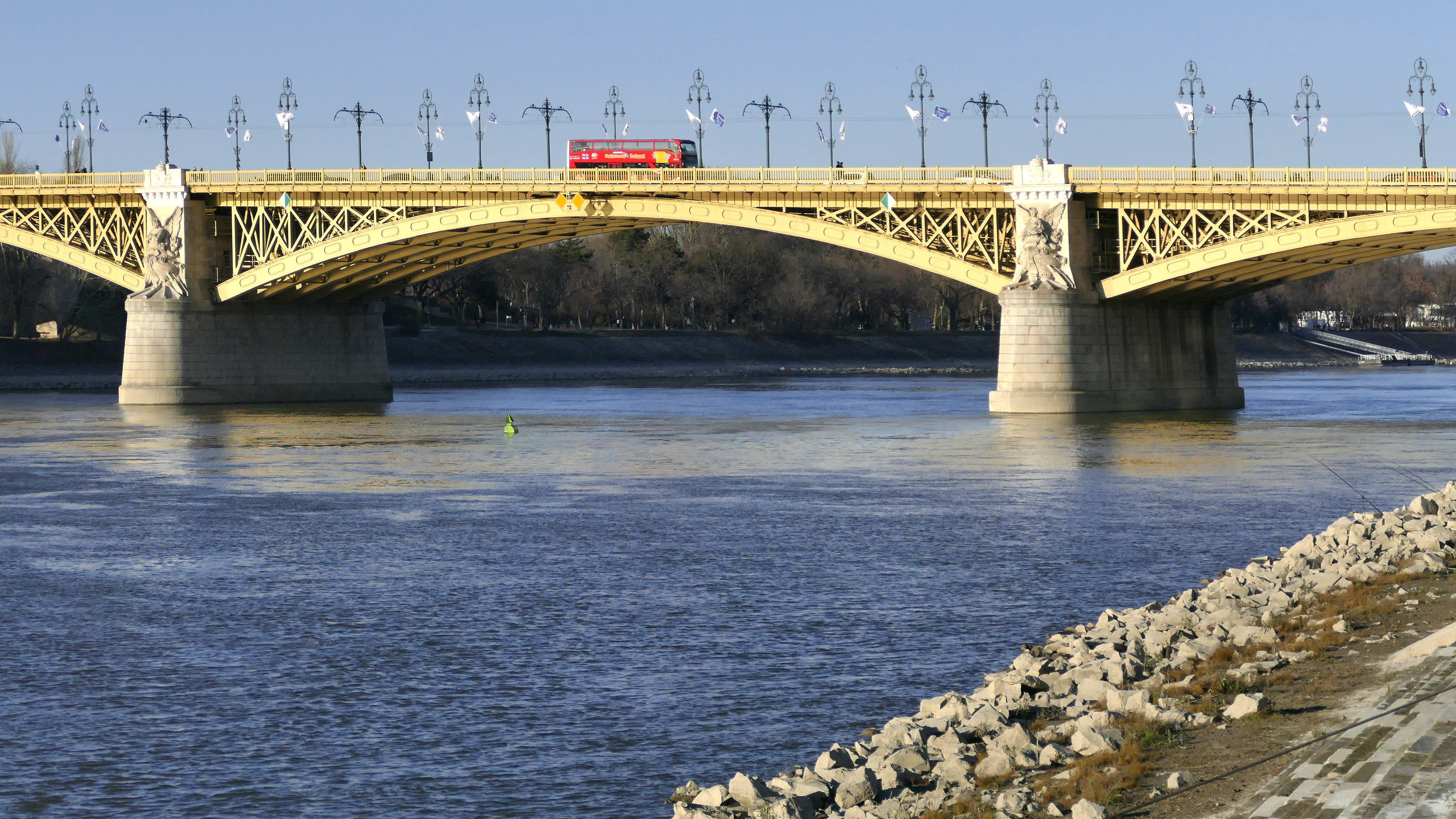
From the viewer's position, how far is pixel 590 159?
211 feet

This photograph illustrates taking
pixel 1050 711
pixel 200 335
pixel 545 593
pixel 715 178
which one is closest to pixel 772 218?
pixel 715 178

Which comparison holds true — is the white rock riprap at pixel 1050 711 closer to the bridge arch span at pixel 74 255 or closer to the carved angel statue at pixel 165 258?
the carved angel statue at pixel 165 258

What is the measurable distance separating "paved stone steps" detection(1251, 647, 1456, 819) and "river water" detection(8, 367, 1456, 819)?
3651 mm

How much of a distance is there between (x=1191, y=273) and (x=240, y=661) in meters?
43.5

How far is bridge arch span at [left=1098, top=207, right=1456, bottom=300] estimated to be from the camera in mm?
50312

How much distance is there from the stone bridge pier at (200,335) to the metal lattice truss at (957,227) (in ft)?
80.1

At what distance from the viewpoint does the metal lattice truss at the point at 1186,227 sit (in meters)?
54.3

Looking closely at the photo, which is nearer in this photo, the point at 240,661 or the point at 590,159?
the point at 240,661

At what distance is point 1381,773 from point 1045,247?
49610 millimetres

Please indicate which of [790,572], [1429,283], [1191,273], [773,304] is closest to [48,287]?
[773,304]

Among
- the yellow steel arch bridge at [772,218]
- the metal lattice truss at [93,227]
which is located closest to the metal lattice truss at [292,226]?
the yellow steel arch bridge at [772,218]

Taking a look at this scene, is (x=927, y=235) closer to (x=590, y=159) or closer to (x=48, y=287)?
(x=590, y=159)

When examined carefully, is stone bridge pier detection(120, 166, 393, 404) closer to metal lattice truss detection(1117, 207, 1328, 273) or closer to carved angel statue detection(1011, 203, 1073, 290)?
carved angel statue detection(1011, 203, 1073, 290)

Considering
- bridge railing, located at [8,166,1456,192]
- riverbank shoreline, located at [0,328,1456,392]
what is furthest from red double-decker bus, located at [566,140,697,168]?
riverbank shoreline, located at [0,328,1456,392]
